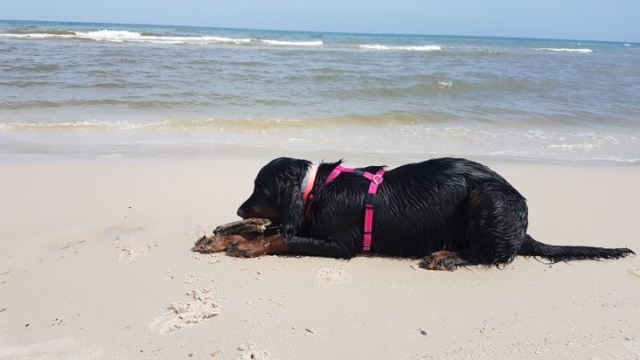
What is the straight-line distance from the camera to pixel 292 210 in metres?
3.86

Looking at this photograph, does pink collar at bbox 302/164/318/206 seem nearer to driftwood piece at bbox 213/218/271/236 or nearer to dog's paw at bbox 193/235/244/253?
driftwood piece at bbox 213/218/271/236

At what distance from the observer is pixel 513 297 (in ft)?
10.8

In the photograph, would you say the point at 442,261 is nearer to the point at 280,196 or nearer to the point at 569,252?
the point at 569,252

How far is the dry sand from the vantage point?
268 centimetres

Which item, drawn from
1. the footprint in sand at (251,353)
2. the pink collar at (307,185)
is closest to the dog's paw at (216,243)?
the pink collar at (307,185)

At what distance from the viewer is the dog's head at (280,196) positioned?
12.7ft

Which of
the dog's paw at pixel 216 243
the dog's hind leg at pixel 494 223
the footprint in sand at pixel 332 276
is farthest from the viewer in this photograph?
the dog's paw at pixel 216 243

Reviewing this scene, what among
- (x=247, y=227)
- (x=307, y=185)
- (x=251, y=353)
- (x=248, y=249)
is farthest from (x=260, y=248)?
(x=251, y=353)

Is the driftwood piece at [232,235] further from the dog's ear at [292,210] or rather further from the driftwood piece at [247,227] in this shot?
the dog's ear at [292,210]

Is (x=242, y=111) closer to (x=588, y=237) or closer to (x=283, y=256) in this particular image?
(x=283, y=256)

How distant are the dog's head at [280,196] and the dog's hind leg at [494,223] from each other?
132 cm

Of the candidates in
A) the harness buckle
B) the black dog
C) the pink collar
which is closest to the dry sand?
the black dog

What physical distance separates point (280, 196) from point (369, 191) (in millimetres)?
708

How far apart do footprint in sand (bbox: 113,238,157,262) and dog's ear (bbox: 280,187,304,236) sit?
3.63 ft
